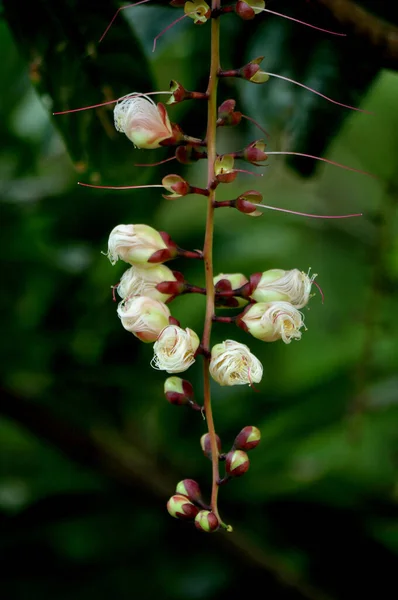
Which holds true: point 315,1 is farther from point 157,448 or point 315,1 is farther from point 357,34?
point 157,448

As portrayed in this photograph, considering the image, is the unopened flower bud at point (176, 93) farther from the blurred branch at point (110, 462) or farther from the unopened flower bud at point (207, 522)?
the blurred branch at point (110, 462)

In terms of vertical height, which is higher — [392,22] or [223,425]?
[392,22]

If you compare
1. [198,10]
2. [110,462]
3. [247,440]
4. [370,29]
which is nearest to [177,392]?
[247,440]

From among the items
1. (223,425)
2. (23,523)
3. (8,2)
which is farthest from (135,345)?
(8,2)

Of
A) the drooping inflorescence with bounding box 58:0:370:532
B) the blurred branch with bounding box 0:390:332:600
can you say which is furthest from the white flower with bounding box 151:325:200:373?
the blurred branch with bounding box 0:390:332:600

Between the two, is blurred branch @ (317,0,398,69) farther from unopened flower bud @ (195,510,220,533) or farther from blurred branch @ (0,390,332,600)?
blurred branch @ (0,390,332,600)
